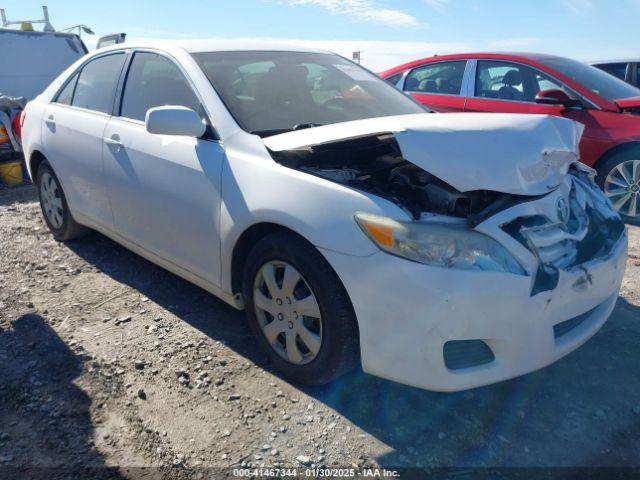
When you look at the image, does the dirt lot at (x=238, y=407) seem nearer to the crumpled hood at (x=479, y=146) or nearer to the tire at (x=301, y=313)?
the tire at (x=301, y=313)

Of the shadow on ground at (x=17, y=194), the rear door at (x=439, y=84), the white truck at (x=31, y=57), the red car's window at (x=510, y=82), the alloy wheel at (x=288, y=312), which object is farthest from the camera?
the white truck at (x=31, y=57)

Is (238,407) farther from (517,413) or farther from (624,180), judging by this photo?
(624,180)

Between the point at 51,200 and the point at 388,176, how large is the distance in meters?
3.18

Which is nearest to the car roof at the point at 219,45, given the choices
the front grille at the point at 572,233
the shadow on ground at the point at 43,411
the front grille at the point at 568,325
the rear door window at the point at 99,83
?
the rear door window at the point at 99,83

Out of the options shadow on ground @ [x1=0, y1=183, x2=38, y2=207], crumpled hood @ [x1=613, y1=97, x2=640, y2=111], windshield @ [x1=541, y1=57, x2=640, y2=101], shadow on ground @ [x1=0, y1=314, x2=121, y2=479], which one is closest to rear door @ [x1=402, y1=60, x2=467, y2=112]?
windshield @ [x1=541, y1=57, x2=640, y2=101]

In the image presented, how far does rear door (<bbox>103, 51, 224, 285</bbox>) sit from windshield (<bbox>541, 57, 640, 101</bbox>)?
4110 millimetres

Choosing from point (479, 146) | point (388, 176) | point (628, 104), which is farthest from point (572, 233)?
point (628, 104)

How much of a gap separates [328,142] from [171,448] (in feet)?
4.78

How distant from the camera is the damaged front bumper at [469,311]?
2.01 m

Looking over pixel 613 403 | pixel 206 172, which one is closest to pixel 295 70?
pixel 206 172

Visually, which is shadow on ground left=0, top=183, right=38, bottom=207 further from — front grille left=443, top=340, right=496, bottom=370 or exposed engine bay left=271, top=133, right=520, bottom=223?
front grille left=443, top=340, right=496, bottom=370

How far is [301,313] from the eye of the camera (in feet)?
7.97

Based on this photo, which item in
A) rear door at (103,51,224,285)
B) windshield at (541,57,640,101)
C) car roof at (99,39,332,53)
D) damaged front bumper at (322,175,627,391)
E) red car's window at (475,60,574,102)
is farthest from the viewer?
red car's window at (475,60,574,102)

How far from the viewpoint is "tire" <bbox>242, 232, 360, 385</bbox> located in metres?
2.25
